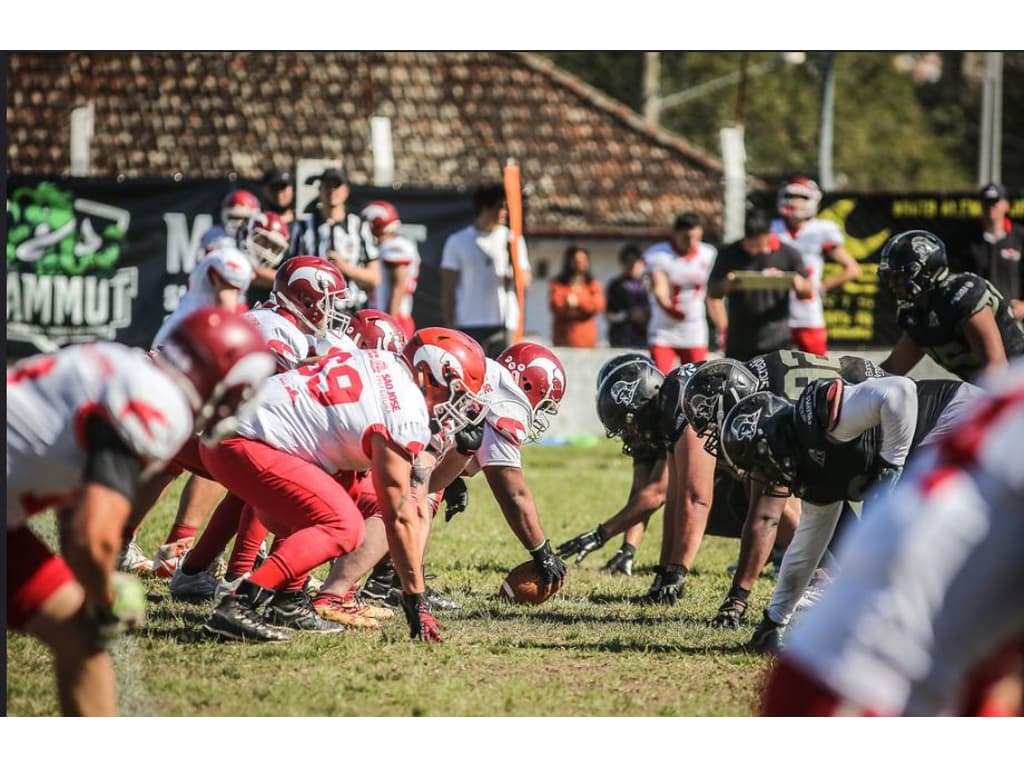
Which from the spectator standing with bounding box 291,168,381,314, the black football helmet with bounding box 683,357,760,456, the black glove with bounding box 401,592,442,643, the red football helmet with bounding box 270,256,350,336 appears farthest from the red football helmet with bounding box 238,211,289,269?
the black glove with bounding box 401,592,442,643

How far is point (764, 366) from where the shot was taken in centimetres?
658

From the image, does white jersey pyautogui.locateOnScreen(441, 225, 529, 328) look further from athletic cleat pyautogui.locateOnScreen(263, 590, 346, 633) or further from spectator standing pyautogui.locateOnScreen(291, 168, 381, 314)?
athletic cleat pyautogui.locateOnScreen(263, 590, 346, 633)

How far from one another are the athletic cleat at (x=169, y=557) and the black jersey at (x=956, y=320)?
345 centimetres

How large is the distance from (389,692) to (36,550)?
4.90ft

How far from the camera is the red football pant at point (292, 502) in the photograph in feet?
18.9

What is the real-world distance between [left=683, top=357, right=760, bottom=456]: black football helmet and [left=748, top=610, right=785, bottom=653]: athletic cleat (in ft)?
2.27

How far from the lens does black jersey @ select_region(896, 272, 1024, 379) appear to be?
664 centimetres

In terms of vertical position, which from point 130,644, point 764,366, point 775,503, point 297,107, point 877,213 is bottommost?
point 130,644

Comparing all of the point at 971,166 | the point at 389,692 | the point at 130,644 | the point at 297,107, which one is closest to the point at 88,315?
the point at 130,644

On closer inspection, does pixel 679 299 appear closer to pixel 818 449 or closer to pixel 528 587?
pixel 528 587

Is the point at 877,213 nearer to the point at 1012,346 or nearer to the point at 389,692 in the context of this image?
the point at 1012,346

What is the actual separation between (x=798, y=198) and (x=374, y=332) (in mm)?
4796

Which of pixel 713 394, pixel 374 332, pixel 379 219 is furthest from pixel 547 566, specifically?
pixel 379 219

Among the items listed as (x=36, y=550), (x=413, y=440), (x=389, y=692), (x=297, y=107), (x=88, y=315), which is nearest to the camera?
(x=36, y=550)
